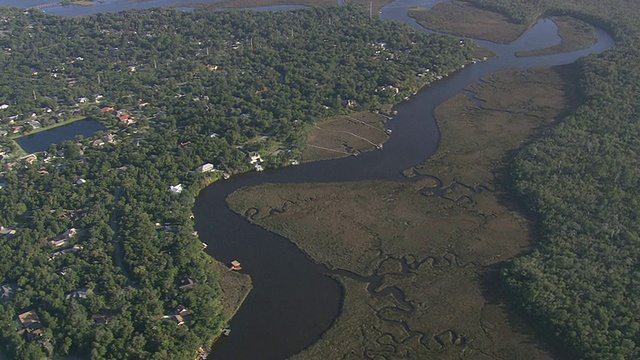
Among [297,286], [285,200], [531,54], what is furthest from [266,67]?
[297,286]

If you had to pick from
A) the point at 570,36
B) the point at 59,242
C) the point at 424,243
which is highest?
the point at 570,36

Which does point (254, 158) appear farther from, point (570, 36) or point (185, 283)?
point (570, 36)

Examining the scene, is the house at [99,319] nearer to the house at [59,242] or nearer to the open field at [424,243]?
the house at [59,242]

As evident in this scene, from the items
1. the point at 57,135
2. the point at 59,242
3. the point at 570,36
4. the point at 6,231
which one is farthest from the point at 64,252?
the point at 570,36

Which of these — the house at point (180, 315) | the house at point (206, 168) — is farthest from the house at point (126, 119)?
the house at point (180, 315)

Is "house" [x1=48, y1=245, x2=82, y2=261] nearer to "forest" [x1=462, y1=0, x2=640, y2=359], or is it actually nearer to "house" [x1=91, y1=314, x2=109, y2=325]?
"house" [x1=91, y1=314, x2=109, y2=325]

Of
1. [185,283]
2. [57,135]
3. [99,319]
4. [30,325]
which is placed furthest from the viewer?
[57,135]

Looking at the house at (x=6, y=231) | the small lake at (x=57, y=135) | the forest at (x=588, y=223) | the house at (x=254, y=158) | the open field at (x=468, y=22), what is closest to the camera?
the forest at (x=588, y=223)

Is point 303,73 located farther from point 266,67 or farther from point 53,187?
point 53,187
